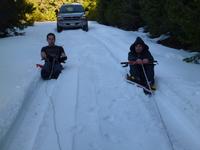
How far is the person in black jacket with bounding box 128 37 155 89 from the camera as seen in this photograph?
9.52m

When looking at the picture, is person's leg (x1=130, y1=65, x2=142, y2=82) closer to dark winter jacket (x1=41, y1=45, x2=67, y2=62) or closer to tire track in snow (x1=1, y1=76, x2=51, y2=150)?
tire track in snow (x1=1, y1=76, x2=51, y2=150)

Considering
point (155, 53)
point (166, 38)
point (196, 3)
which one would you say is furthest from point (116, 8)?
point (196, 3)

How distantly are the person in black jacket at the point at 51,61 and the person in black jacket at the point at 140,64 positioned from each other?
209cm

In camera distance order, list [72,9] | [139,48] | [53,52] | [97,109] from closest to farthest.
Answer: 1. [97,109]
2. [139,48]
3. [53,52]
4. [72,9]

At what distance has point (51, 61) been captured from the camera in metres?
11.4

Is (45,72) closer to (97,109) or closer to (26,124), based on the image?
(97,109)

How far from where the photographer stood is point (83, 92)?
30.2ft

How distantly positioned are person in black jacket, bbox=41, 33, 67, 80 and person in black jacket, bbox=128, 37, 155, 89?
6.86 ft

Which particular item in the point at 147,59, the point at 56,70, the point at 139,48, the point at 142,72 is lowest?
the point at 56,70

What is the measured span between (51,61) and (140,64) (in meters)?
2.72

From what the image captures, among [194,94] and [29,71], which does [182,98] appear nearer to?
[194,94]

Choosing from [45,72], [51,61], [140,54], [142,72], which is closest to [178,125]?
[142,72]

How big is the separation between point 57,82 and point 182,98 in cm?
332

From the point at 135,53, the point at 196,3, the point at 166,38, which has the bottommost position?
the point at 166,38
